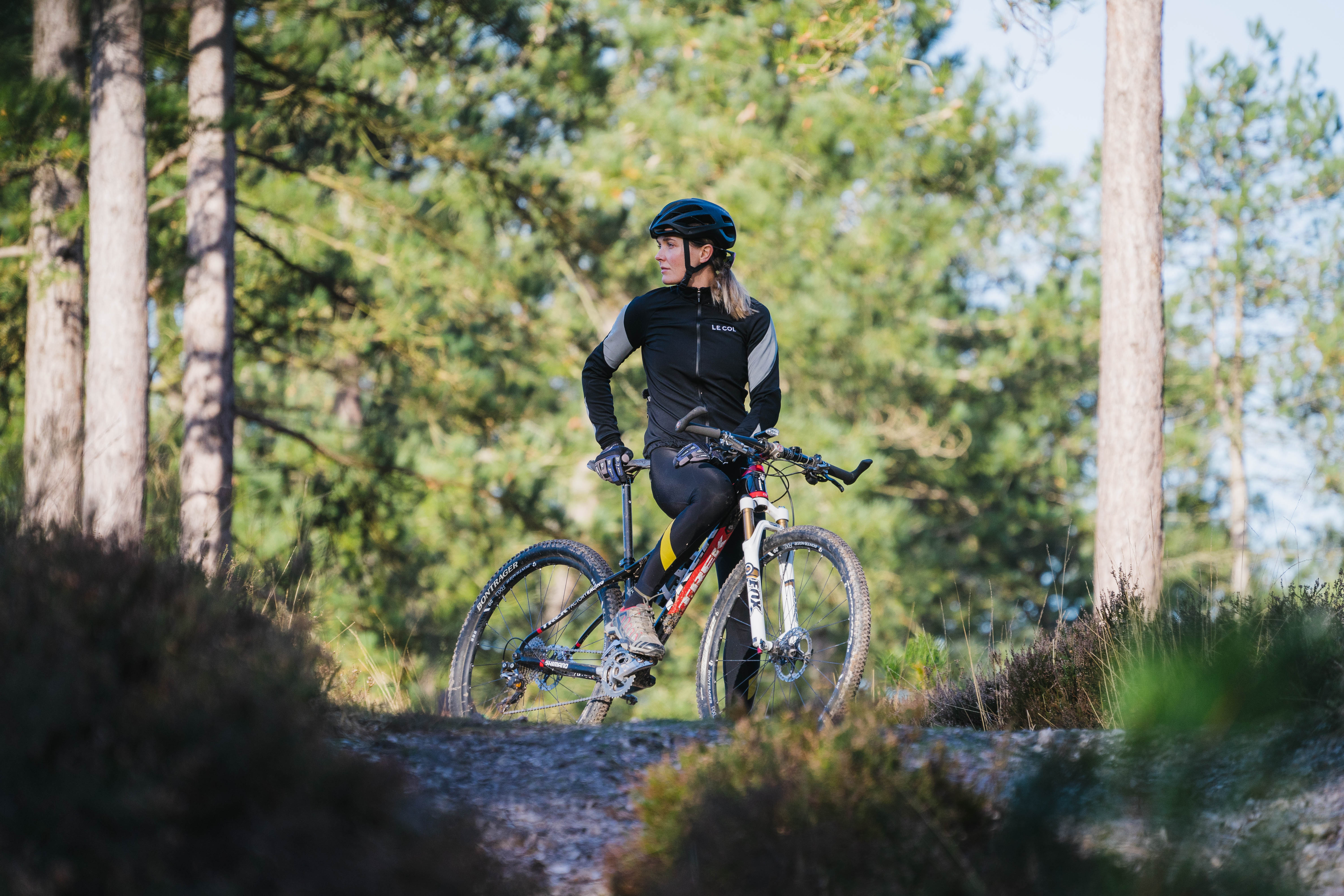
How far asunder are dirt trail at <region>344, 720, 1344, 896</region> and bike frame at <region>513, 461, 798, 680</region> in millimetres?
466

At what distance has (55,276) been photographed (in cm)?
834

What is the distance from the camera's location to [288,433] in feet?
37.6

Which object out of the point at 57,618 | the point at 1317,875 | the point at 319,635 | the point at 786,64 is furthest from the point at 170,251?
the point at 1317,875

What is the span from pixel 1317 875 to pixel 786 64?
7475 millimetres

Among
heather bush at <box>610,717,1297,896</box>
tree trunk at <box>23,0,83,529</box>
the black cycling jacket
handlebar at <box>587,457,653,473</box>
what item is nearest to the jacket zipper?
the black cycling jacket

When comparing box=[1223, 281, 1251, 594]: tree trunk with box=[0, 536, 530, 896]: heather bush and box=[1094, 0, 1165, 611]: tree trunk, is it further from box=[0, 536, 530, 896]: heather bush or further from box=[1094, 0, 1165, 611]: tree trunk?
box=[0, 536, 530, 896]: heather bush

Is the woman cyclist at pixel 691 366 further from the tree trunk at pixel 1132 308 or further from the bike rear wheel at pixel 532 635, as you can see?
the tree trunk at pixel 1132 308

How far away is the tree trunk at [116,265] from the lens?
26.1ft

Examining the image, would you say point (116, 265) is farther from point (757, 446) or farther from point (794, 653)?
point (794, 653)

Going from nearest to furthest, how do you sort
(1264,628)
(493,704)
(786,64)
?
(1264,628) → (493,704) → (786,64)

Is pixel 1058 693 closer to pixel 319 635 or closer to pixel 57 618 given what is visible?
pixel 319 635

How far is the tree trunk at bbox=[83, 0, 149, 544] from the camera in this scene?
7.95 m

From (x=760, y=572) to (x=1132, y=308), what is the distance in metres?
3.14

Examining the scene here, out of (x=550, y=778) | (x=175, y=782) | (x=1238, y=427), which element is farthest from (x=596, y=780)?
(x=1238, y=427)
